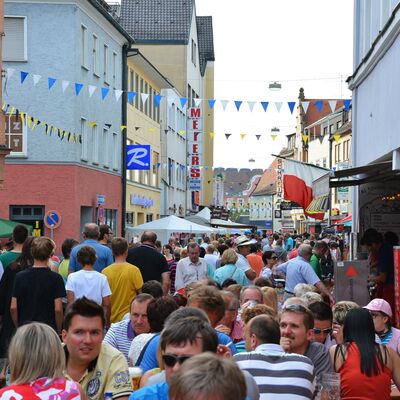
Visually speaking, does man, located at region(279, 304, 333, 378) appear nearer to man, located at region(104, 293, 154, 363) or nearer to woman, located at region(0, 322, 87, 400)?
man, located at region(104, 293, 154, 363)

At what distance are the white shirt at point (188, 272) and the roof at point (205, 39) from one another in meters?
66.2

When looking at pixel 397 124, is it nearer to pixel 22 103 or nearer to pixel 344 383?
pixel 344 383

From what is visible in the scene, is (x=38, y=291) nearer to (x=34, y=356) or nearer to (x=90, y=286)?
(x=90, y=286)

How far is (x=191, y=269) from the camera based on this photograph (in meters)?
15.5

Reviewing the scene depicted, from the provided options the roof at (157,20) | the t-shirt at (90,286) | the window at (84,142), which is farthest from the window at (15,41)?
the roof at (157,20)

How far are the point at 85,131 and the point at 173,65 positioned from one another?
30.7 metres

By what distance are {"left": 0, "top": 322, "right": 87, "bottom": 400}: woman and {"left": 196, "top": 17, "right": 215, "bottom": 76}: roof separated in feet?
253

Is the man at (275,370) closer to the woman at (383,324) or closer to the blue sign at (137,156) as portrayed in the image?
the woman at (383,324)

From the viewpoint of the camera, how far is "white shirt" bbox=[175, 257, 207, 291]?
1546 centimetres

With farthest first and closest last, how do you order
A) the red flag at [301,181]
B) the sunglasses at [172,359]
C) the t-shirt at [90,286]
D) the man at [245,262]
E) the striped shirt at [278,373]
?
the red flag at [301,181] < the man at [245,262] < the t-shirt at [90,286] < the striped shirt at [278,373] < the sunglasses at [172,359]

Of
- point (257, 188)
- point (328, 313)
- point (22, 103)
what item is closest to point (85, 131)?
point (22, 103)

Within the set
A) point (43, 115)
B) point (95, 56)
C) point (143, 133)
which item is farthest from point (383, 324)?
point (143, 133)

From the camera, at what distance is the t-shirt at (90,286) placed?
35.4ft

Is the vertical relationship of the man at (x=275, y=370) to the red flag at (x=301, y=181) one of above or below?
below
